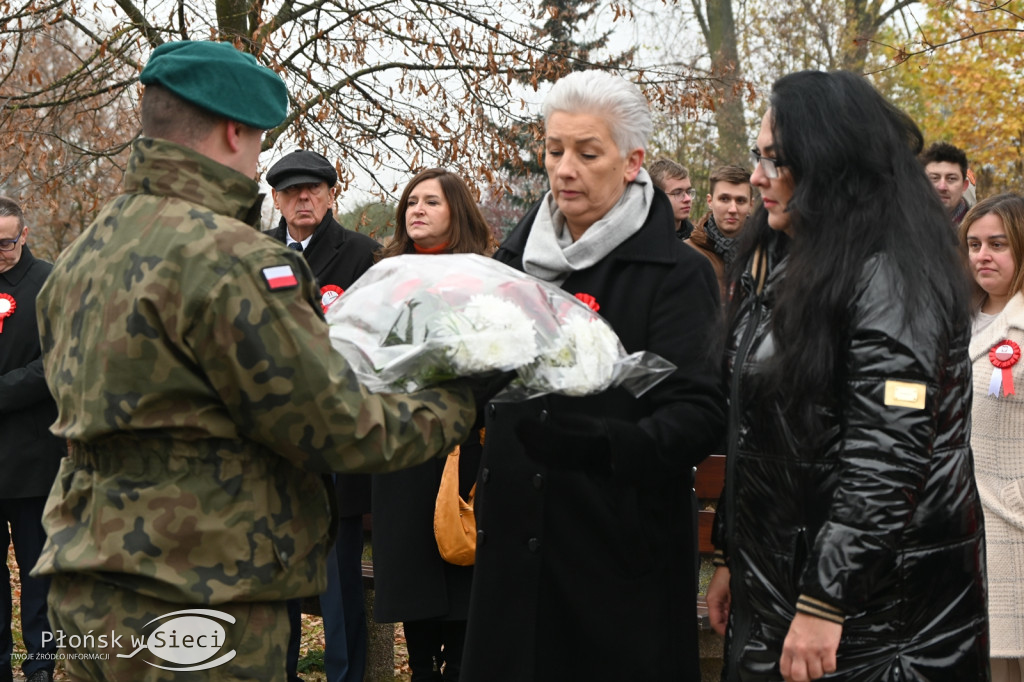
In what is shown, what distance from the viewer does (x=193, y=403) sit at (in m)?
2.44

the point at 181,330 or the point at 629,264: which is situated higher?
the point at 629,264

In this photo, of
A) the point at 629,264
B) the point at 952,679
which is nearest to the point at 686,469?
the point at 629,264

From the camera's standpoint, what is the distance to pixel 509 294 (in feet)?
9.00

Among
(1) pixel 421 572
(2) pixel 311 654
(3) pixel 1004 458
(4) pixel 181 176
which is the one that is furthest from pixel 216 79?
(2) pixel 311 654

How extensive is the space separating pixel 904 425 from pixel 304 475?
1.41 meters

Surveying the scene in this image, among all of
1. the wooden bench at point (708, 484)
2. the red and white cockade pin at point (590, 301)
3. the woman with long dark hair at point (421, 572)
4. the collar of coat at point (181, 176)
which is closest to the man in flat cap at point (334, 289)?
the woman with long dark hair at point (421, 572)

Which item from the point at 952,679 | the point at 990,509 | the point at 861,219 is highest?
the point at 861,219

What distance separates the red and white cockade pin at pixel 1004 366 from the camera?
454 cm

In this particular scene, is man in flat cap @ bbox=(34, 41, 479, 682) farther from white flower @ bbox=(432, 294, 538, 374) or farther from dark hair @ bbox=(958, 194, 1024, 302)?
dark hair @ bbox=(958, 194, 1024, 302)

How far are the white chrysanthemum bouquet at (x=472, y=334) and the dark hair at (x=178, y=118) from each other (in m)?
0.56

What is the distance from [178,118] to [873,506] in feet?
6.10

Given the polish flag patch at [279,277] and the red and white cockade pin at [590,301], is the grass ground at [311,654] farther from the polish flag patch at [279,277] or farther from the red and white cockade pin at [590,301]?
the polish flag patch at [279,277]

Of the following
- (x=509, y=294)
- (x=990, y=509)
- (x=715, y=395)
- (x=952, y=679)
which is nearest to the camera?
(x=952, y=679)

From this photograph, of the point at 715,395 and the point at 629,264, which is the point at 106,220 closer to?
the point at 629,264
